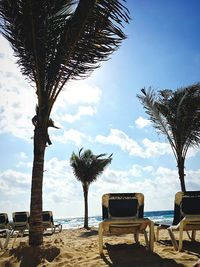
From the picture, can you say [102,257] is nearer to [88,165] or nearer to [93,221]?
[88,165]

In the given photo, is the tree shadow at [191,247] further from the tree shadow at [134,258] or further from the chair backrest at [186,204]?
the tree shadow at [134,258]

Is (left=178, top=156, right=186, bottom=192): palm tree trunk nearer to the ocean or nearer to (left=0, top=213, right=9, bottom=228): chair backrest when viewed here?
(left=0, top=213, right=9, bottom=228): chair backrest

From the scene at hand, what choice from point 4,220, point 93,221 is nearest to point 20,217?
point 4,220

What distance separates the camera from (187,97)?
51.4 feet

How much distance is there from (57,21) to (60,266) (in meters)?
5.55

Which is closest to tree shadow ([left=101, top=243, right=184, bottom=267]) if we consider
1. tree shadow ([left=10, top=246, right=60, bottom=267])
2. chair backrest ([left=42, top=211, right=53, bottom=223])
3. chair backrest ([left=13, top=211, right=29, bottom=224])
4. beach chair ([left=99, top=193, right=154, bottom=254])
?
beach chair ([left=99, top=193, right=154, bottom=254])

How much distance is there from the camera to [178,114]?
1559cm

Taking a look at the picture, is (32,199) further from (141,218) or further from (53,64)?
(53,64)

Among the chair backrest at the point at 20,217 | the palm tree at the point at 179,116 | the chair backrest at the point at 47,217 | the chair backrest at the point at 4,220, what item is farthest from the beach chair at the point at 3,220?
the palm tree at the point at 179,116

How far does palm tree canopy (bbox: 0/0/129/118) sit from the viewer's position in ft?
25.8

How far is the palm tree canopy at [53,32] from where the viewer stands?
788 centimetres

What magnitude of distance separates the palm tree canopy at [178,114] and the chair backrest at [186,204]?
352 inches

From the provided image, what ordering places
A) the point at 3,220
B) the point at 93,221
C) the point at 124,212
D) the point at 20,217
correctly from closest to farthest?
the point at 124,212, the point at 20,217, the point at 3,220, the point at 93,221

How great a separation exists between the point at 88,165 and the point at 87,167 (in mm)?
179
